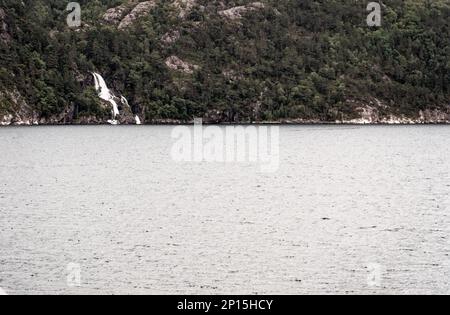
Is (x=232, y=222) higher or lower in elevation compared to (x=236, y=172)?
higher

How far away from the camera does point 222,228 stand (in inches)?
2525

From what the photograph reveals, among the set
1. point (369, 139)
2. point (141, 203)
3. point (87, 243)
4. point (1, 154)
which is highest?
point (87, 243)

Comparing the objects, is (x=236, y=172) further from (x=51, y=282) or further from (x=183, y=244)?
A: (x=51, y=282)

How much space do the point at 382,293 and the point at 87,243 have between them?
2111 centimetres

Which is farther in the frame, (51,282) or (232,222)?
(232,222)

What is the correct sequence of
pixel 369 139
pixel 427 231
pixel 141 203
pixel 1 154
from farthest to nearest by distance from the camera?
pixel 369 139
pixel 1 154
pixel 141 203
pixel 427 231

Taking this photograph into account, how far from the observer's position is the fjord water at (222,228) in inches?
1902

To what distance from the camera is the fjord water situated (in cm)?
4831

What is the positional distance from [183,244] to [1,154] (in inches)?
3202

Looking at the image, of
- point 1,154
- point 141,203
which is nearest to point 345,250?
point 141,203

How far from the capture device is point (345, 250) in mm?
56438

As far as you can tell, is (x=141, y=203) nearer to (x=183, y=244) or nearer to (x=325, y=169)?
(x=183, y=244)

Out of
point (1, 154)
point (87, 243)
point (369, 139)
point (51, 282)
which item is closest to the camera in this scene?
point (51, 282)
